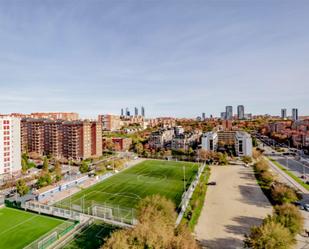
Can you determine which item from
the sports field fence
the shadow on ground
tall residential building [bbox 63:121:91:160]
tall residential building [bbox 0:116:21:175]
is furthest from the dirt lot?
tall residential building [bbox 0:116:21:175]

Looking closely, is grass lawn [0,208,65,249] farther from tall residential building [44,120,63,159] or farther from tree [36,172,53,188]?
tall residential building [44,120,63,159]

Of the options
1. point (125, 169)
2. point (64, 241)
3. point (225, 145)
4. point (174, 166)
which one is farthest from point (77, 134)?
point (225, 145)

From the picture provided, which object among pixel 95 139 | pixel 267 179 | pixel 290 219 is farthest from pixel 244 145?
pixel 290 219

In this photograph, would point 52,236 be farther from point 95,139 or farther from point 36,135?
point 36,135

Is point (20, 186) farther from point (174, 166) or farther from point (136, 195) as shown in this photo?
point (174, 166)

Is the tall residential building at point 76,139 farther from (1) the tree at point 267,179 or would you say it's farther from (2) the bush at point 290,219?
(2) the bush at point 290,219

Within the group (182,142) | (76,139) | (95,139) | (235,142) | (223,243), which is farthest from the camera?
(182,142)
